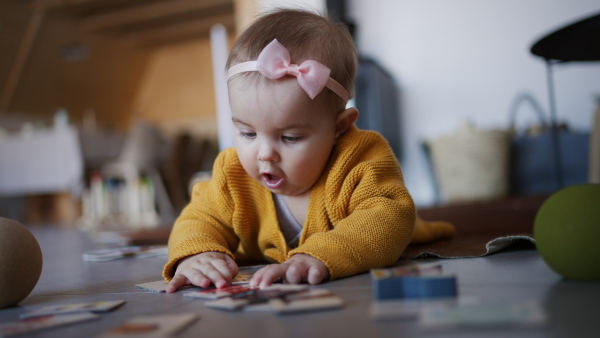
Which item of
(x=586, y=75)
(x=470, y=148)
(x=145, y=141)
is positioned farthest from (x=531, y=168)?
(x=145, y=141)

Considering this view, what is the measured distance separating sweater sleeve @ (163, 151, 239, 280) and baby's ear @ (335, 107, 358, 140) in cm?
26

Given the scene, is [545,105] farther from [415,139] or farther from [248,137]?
[248,137]

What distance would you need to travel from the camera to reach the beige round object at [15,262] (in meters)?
0.90

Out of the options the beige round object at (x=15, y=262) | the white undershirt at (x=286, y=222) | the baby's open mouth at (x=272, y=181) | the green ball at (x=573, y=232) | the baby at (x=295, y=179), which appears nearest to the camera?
the green ball at (x=573, y=232)

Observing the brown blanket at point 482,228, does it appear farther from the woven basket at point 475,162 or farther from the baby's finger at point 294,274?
the woven basket at point 475,162

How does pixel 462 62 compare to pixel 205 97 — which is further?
pixel 205 97

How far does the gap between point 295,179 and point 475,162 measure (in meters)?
2.41

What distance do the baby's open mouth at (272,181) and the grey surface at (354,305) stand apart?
0.80ft

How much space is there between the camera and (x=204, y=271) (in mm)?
992

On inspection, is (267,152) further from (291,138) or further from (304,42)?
(304,42)

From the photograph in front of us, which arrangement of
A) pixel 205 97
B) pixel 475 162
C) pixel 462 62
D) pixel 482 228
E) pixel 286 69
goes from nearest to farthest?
1. pixel 286 69
2. pixel 482 228
3. pixel 475 162
4. pixel 462 62
5. pixel 205 97

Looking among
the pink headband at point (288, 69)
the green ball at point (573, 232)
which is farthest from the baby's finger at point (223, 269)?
the green ball at point (573, 232)

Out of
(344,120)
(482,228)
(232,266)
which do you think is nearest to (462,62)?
(482,228)

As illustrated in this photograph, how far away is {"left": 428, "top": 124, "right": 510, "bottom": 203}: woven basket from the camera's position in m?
3.24
